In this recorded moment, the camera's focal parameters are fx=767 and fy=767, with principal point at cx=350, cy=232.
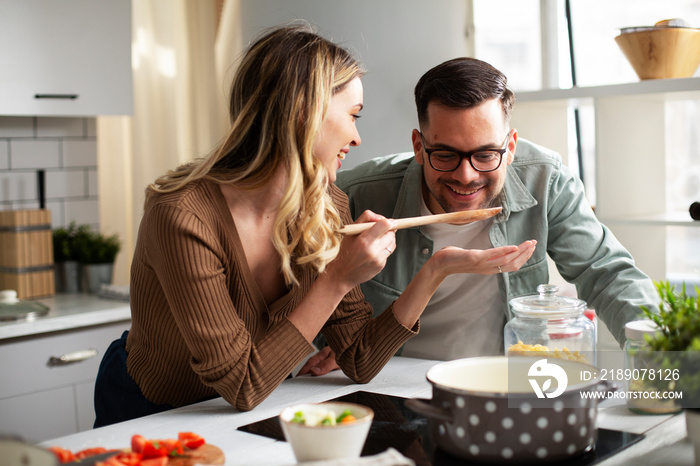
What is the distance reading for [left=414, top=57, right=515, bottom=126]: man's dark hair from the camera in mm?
1914

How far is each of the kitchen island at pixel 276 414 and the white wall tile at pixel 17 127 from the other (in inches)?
81.1

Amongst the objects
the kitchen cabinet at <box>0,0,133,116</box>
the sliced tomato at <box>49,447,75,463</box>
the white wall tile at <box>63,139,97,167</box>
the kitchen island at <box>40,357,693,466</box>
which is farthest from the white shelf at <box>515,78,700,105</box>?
the sliced tomato at <box>49,447,75,463</box>

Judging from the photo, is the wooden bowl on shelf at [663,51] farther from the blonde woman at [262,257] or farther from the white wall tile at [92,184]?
the white wall tile at [92,184]

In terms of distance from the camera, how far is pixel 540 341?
148cm

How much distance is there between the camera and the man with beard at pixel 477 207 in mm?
1913

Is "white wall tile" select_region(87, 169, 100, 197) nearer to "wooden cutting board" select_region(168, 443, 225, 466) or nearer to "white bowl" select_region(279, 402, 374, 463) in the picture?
"wooden cutting board" select_region(168, 443, 225, 466)

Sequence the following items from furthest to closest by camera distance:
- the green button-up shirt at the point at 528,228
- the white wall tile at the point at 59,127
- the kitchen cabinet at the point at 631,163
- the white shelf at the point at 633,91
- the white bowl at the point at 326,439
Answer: the white wall tile at the point at 59,127, the kitchen cabinet at the point at 631,163, the white shelf at the point at 633,91, the green button-up shirt at the point at 528,228, the white bowl at the point at 326,439

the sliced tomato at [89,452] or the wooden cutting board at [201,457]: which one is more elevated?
the sliced tomato at [89,452]

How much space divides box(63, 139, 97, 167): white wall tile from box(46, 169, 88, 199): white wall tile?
1.5 inches

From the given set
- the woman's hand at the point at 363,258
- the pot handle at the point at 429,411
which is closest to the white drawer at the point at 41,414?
the woman's hand at the point at 363,258

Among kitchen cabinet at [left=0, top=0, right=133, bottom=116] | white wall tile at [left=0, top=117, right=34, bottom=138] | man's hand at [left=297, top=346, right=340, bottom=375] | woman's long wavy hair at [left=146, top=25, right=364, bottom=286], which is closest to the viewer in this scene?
woman's long wavy hair at [left=146, top=25, right=364, bottom=286]

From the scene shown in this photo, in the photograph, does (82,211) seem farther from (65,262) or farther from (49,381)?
(49,381)

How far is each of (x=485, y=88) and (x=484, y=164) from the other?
20 centimetres

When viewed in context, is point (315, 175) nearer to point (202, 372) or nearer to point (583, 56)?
point (202, 372)
